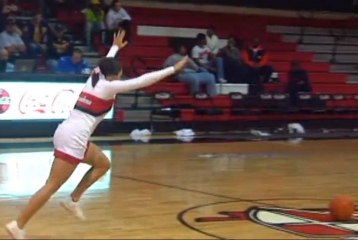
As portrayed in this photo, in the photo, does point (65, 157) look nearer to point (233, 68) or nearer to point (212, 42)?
point (233, 68)

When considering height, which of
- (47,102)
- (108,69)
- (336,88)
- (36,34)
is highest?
(36,34)

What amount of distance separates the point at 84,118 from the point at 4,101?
8.95m

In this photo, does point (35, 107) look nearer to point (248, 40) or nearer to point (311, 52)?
point (248, 40)

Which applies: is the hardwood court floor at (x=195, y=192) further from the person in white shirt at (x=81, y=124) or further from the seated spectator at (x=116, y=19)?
the seated spectator at (x=116, y=19)

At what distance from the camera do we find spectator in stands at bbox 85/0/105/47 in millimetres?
20188

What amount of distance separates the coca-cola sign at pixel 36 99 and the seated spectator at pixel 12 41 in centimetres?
166

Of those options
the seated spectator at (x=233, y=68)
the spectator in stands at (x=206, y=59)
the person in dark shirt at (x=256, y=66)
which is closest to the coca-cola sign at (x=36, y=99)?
the spectator in stands at (x=206, y=59)

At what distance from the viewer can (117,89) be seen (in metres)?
7.39

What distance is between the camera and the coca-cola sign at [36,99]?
16.0m

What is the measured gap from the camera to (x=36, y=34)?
18734 millimetres

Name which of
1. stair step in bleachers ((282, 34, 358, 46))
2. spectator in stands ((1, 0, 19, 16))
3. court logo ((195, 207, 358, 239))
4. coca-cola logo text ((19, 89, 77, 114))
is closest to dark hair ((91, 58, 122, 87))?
court logo ((195, 207, 358, 239))

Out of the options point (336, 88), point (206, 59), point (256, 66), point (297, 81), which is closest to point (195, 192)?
point (206, 59)

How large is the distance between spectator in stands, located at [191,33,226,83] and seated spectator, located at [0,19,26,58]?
4826 mm

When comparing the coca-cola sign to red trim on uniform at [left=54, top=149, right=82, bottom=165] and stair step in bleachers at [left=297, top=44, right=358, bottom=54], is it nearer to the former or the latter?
red trim on uniform at [left=54, top=149, right=82, bottom=165]
